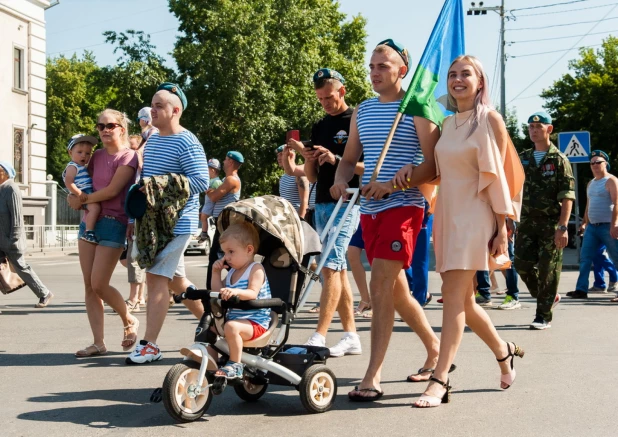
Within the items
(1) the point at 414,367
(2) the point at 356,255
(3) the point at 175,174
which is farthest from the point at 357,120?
(2) the point at 356,255

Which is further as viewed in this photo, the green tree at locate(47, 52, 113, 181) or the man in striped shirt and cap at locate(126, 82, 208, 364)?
the green tree at locate(47, 52, 113, 181)

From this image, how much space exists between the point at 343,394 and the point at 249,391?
67 centimetres

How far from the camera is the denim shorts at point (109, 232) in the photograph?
294 inches

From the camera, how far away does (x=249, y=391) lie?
567cm

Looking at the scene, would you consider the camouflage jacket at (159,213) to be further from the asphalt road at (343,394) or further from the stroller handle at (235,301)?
the stroller handle at (235,301)

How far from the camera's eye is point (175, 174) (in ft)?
22.9

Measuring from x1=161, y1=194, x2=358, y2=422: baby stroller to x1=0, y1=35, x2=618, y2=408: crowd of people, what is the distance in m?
0.11

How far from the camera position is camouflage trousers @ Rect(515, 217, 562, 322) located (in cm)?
937

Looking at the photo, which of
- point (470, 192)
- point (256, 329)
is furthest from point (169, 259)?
point (470, 192)

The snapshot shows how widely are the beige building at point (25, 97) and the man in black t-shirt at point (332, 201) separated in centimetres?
2632

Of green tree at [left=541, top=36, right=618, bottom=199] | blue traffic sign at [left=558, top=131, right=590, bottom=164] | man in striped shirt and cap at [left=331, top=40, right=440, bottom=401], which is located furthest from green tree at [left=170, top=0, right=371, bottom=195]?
man in striped shirt and cap at [left=331, top=40, right=440, bottom=401]

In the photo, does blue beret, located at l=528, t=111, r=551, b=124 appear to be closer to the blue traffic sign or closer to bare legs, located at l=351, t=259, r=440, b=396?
bare legs, located at l=351, t=259, r=440, b=396

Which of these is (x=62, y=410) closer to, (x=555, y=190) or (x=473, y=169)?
(x=473, y=169)

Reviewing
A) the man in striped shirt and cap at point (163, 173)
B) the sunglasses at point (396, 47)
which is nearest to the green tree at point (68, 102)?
the man in striped shirt and cap at point (163, 173)
